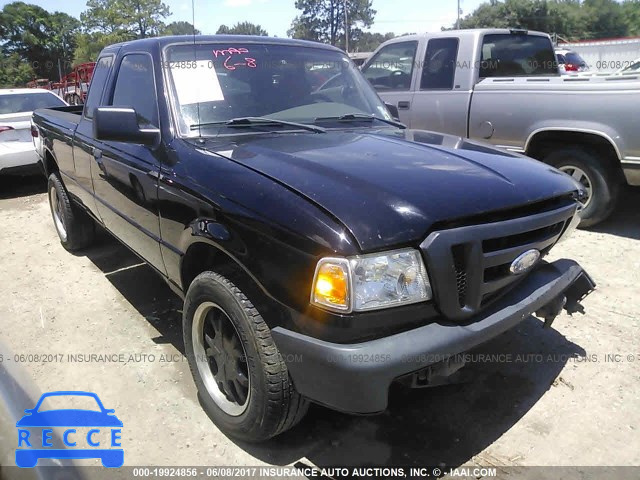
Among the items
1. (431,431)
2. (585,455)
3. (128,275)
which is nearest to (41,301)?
(128,275)

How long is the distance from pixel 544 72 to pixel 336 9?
55.6 m

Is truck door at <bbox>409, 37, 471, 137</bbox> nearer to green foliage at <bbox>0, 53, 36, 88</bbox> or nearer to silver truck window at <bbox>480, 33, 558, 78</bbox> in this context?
silver truck window at <bbox>480, 33, 558, 78</bbox>

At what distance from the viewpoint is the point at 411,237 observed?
195 cm

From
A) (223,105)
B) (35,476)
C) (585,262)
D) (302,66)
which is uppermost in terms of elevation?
(302,66)

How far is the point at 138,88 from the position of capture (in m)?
3.40

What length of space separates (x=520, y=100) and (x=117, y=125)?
13.7 ft

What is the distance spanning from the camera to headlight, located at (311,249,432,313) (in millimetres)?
1890

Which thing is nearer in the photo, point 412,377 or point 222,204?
point 412,377

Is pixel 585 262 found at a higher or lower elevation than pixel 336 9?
lower

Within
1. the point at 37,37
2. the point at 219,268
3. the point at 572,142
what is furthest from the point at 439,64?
the point at 37,37

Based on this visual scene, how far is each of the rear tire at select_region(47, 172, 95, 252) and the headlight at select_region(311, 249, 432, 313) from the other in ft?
13.0

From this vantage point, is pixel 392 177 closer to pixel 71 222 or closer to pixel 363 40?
pixel 71 222

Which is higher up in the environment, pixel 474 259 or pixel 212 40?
pixel 212 40

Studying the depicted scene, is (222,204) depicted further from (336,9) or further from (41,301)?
(336,9)
